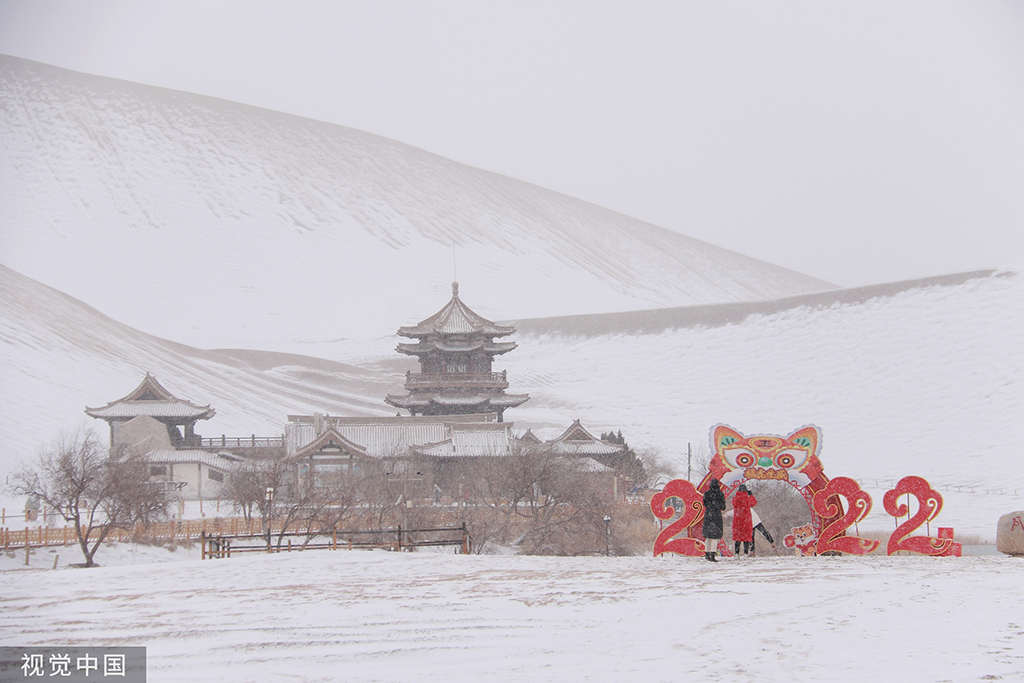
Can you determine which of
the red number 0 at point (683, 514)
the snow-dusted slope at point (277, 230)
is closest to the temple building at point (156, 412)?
the red number 0 at point (683, 514)

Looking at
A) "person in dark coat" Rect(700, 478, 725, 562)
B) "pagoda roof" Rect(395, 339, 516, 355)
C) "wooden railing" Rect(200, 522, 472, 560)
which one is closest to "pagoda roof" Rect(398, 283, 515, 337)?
"pagoda roof" Rect(395, 339, 516, 355)

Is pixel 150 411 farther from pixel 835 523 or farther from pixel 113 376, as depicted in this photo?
pixel 835 523

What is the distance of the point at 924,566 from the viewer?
38.8 ft

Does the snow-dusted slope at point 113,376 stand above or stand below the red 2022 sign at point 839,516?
above

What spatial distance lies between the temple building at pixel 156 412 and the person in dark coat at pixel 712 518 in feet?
107

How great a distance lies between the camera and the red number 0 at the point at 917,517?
42.4 feet

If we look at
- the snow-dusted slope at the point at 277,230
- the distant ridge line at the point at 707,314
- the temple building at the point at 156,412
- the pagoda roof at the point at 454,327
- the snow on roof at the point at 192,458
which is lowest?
the snow on roof at the point at 192,458

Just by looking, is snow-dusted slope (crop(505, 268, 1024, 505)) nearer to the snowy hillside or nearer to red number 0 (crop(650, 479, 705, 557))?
the snowy hillside

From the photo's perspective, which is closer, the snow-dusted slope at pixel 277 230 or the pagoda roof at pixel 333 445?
the pagoda roof at pixel 333 445

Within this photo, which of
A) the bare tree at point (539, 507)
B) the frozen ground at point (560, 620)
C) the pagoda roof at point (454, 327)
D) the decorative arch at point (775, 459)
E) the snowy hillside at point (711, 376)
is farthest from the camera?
the snowy hillside at point (711, 376)

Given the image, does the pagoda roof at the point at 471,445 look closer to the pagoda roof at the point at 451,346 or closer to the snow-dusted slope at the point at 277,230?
the pagoda roof at the point at 451,346

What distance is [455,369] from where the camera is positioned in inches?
1710

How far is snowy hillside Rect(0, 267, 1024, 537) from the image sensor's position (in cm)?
4672

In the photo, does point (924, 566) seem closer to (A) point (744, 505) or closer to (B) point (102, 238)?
(A) point (744, 505)
